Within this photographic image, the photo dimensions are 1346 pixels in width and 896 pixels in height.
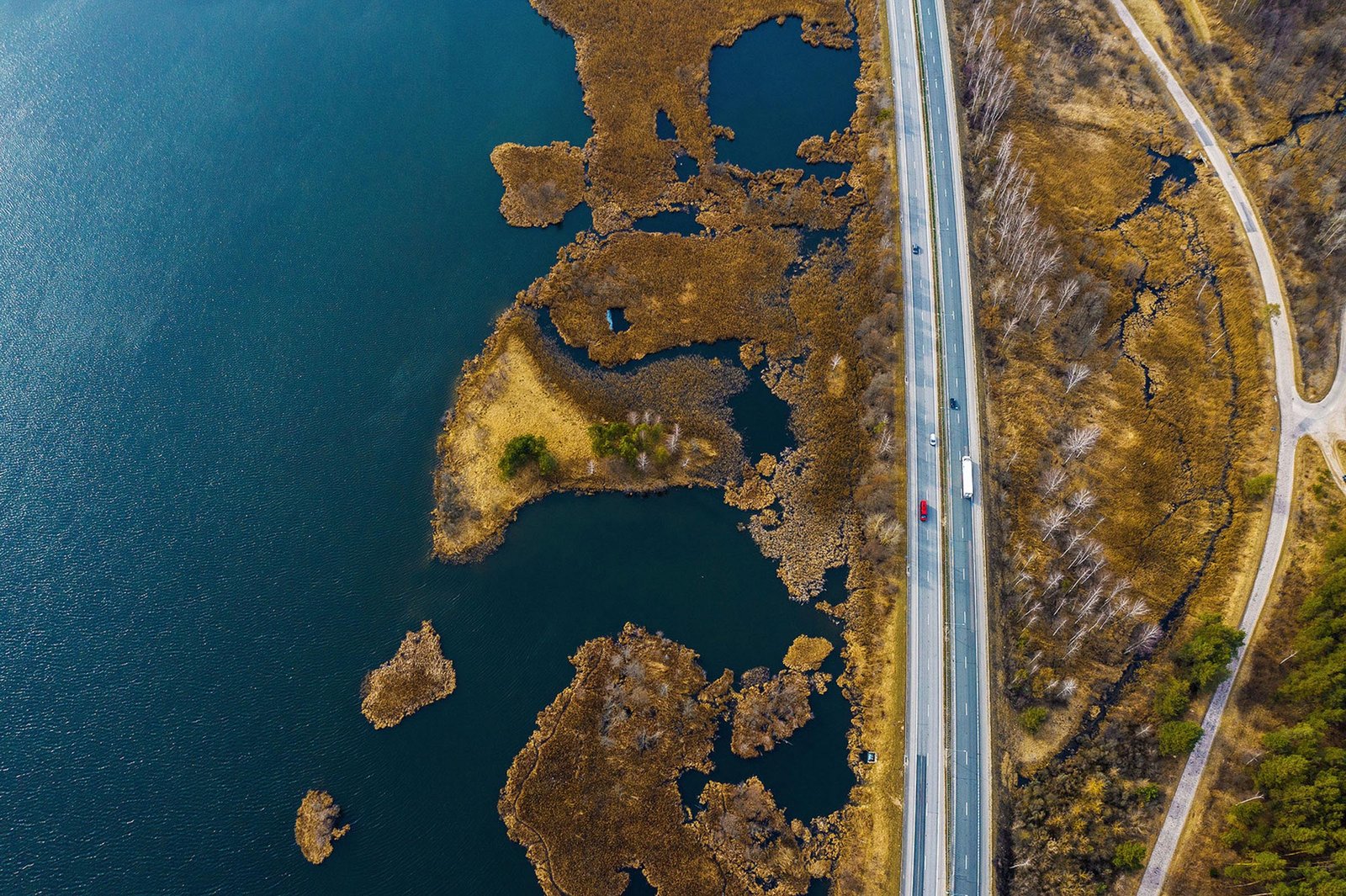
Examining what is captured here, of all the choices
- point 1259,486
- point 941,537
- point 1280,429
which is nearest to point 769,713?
point 941,537

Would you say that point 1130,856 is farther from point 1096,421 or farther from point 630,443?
point 630,443

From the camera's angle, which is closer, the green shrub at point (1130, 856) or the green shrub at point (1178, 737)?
the green shrub at point (1130, 856)

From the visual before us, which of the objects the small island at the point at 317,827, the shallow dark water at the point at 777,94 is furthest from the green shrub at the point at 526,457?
the shallow dark water at the point at 777,94

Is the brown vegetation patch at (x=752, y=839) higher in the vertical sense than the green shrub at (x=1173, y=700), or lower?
lower

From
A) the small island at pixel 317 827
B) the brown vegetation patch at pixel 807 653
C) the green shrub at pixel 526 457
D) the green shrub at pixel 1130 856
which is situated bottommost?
the green shrub at pixel 1130 856

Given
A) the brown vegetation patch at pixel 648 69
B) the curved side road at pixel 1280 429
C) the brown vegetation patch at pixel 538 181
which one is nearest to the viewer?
the curved side road at pixel 1280 429

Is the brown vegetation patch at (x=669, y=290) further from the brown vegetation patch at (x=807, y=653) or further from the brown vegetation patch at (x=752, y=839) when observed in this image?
the brown vegetation patch at (x=752, y=839)

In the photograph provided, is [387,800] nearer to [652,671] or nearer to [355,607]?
[355,607]

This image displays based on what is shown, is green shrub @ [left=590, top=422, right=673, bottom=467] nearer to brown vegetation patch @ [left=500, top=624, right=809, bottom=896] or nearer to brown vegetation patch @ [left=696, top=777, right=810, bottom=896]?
brown vegetation patch @ [left=500, top=624, right=809, bottom=896]

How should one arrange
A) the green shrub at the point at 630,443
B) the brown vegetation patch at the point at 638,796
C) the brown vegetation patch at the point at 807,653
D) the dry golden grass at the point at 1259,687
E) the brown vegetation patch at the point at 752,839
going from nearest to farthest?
the dry golden grass at the point at 1259,687, the brown vegetation patch at the point at 752,839, the brown vegetation patch at the point at 638,796, the brown vegetation patch at the point at 807,653, the green shrub at the point at 630,443
